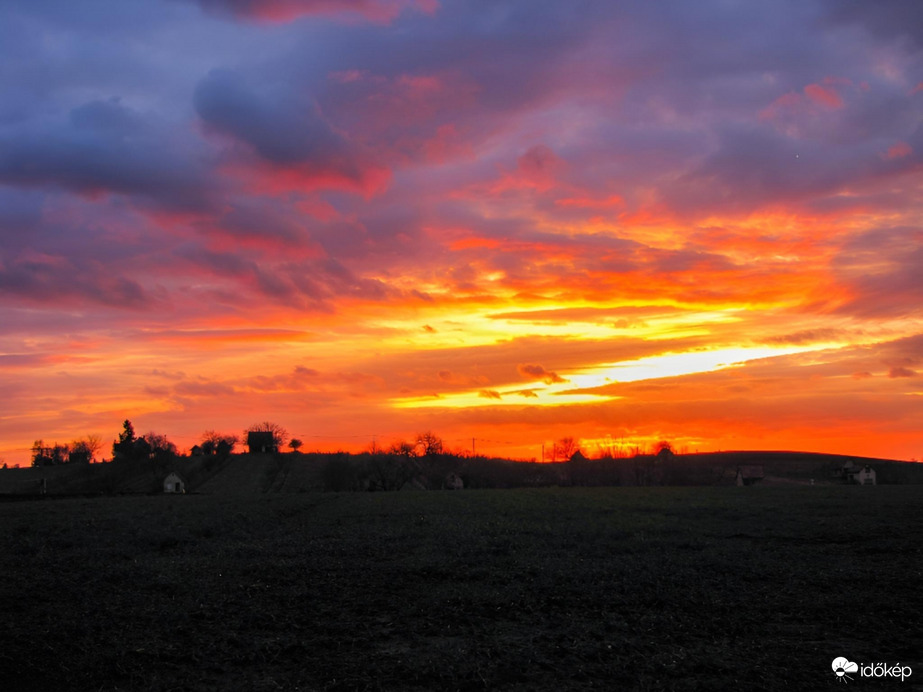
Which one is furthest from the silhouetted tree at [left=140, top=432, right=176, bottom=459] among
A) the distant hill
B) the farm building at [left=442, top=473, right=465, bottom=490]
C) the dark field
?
the dark field

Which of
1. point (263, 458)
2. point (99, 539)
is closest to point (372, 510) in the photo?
point (99, 539)

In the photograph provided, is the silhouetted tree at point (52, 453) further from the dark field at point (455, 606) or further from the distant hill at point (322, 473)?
the dark field at point (455, 606)

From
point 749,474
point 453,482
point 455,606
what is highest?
point 455,606

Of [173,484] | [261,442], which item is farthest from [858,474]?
[173,484]

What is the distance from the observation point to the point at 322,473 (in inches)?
3743

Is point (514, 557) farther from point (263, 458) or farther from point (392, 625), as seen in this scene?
point (263, 458)

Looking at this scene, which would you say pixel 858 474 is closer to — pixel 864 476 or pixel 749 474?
pixel 864 476

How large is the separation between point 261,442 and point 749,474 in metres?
82.7

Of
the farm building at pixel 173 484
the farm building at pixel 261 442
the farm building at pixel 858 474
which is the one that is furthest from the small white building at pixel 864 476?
the farm building at pixel 173 484

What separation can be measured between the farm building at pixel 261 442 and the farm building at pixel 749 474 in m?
77.6

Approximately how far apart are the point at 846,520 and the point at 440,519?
16.9m

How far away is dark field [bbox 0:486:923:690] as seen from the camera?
1017 centimetres

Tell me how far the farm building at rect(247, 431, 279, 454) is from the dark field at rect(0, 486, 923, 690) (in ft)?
333

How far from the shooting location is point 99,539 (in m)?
22.6
